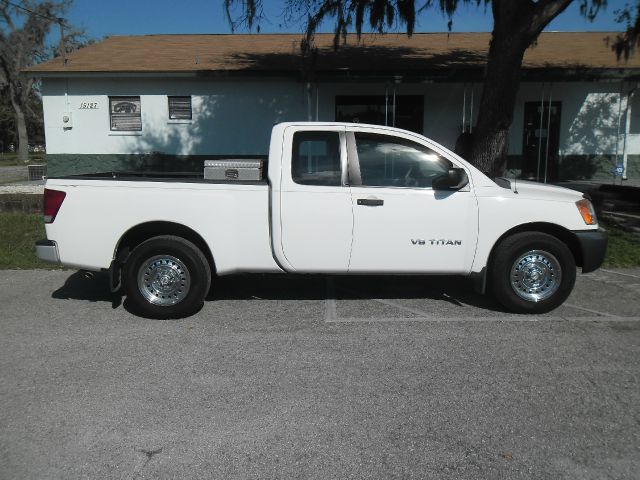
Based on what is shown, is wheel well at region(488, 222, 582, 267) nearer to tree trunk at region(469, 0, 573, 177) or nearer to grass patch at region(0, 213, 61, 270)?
tree trunk at region(469, 0, 573, 177)

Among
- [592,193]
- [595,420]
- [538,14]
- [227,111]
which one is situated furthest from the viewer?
[227,111]

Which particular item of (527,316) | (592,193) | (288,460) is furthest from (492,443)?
(592,193)

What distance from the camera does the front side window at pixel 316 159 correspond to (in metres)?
5.75

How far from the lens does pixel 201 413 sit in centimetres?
380

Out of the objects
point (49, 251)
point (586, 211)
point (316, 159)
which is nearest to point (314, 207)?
point (316, 159)

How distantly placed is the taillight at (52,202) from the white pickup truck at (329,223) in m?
0.01

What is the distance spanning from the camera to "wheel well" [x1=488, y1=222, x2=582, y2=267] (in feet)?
19.2

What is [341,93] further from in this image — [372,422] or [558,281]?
[372,422]

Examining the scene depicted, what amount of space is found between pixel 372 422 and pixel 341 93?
15.4 meters

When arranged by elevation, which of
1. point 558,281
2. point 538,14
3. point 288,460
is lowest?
point 288,460

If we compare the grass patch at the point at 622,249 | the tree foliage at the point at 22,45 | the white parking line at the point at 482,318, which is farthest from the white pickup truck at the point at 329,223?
the tree foliage at the point at 22,45

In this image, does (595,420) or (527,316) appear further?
(527,316)

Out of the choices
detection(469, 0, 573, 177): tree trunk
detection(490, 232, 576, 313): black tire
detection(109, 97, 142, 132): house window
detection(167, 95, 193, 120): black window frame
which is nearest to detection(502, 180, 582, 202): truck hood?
detection(490, 232, 576, 313): black tire

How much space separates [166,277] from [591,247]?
14.0ft
